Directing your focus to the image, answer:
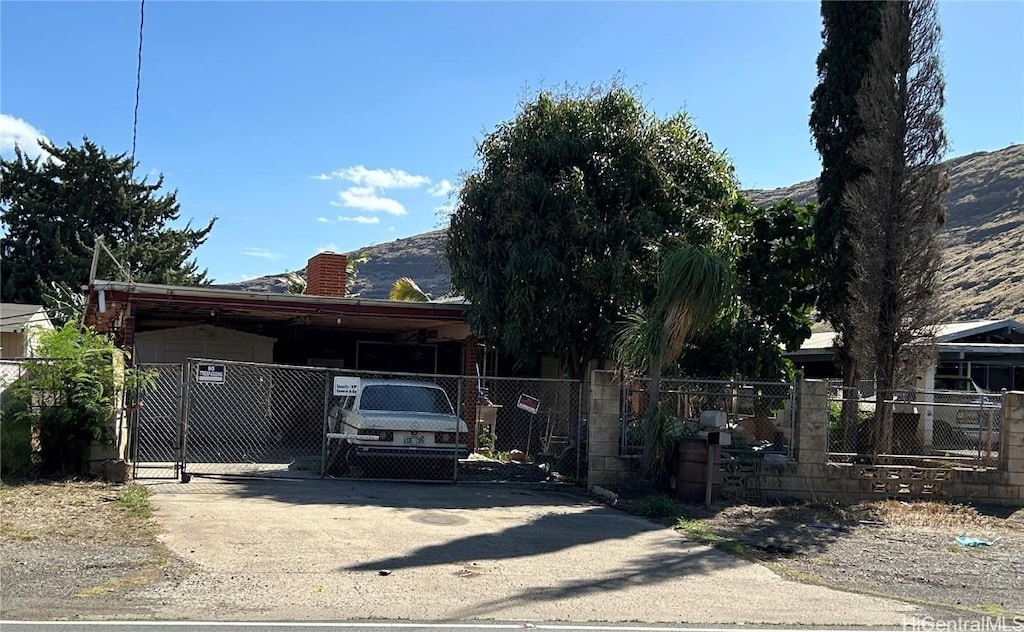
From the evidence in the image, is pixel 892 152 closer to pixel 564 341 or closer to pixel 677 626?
pixel 564 341

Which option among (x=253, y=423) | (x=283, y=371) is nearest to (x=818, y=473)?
(x=283, y=371)

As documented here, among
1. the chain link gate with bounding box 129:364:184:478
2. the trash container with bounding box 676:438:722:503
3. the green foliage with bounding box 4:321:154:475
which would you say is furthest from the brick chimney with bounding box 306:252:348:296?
the trash container with bounding box 676:438:722:503

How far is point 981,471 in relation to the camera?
546 inches

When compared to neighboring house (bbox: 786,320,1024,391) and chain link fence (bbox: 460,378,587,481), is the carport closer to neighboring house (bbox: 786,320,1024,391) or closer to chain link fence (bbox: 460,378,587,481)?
chain link fence (bbox: 460,378,587,481)

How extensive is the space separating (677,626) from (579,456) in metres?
7.66

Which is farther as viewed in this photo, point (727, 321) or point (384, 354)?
point (384, 354)

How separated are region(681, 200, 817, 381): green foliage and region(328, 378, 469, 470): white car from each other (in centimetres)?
589

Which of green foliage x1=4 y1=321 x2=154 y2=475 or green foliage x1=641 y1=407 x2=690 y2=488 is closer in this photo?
green foliage x1=4 y1=321 x2=154 y2=475

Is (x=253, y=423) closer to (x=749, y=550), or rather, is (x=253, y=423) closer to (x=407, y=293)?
(x=407, y=293)

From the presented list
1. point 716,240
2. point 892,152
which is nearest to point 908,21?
point 892,152

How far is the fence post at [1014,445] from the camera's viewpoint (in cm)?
1386

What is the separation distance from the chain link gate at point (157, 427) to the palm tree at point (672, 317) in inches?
268

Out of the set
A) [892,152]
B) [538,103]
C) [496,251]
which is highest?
[538,103]

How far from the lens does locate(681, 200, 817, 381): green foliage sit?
57.2 ft
